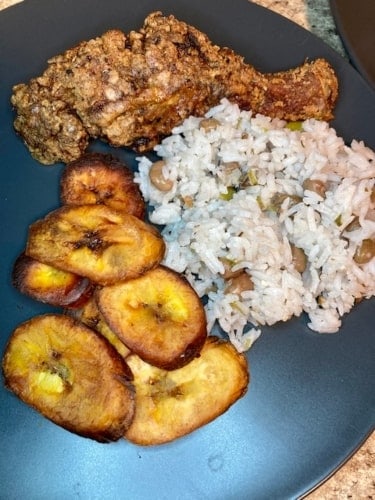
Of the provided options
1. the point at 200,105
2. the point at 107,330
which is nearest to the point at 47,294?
the point at 107,330

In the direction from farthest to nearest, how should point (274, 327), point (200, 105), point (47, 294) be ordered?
point (200, 105) < point (274, 327) < point (47, 294)

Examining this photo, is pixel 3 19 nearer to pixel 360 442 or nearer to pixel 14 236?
pixel 14 236

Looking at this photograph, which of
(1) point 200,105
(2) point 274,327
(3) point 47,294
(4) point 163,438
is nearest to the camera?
(4) point 163,438

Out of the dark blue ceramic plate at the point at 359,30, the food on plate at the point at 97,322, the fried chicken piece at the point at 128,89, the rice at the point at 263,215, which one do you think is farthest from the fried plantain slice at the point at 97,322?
the dark blue ceramic plate at the point at 359,30

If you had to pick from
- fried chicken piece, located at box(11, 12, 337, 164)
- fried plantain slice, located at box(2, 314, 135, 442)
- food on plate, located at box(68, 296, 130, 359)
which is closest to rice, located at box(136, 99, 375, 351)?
fried chicken piece, located at box(11, 12, 337, 164)

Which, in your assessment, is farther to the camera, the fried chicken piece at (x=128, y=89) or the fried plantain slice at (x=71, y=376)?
the fried chicken piece at (x=128, y=89)

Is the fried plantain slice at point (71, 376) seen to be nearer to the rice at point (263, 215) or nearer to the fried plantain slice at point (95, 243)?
the fried plantain slice at point (95, 243)
